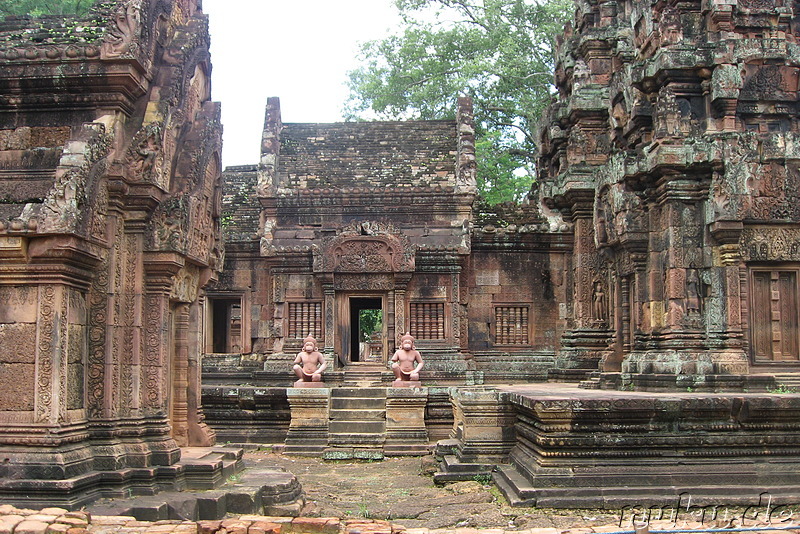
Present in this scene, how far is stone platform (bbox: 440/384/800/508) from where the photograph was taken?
8.64 m

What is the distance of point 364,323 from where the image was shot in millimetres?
35844

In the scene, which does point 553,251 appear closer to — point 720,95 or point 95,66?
point 720,95

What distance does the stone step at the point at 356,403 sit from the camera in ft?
50.4

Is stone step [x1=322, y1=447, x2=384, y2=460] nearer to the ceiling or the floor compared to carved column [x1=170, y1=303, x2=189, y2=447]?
nearer to the floor

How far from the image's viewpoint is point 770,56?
12.0m

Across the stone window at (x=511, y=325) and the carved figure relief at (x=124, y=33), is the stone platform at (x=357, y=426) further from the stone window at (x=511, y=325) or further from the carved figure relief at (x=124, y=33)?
the carved figure relief at (x=124, y=33)

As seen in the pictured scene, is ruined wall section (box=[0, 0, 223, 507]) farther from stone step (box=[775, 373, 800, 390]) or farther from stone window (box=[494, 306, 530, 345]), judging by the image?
stone window (box=[494, 306, 530, 345])

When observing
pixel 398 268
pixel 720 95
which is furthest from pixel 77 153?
pixel 398 268

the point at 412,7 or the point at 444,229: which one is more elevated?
the point at 412,7

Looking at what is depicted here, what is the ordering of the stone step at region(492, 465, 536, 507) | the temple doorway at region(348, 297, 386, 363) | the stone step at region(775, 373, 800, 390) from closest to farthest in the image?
1. the stone step at region(492, 465, 536, 507)
2. the stone step at region(775, 373, 800, 390)
3. the temple doorway at region(348, 297, 386, 363)

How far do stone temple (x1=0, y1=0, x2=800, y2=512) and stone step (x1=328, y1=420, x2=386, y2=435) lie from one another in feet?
0.19

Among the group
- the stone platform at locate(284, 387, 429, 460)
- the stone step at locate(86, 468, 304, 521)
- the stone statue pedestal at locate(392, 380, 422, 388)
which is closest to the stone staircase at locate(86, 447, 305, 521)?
the stone step at locate(86, 468, 304, 521)

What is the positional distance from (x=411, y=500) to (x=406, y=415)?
4.87 meters

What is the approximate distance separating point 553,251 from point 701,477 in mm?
10278
